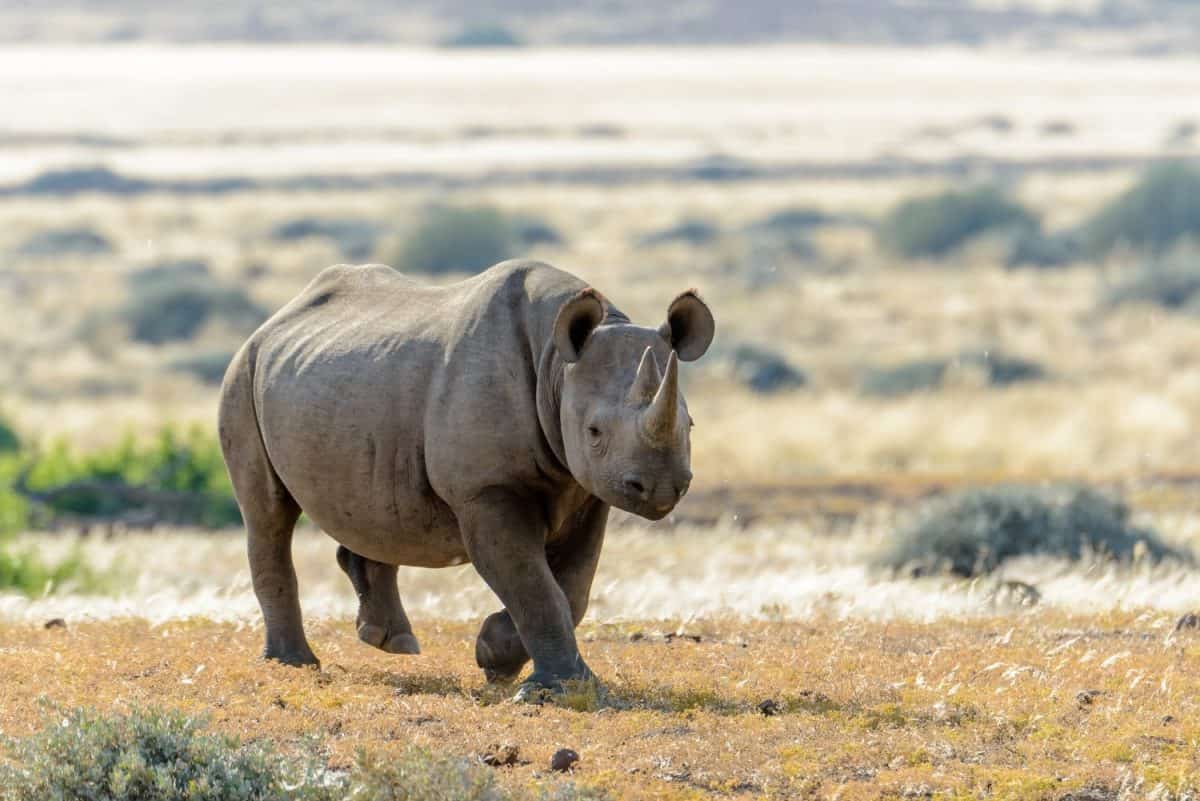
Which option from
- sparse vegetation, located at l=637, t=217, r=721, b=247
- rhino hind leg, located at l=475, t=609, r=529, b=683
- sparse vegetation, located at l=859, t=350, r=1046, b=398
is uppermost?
rhino hind leg, located at l=475, t=609, r=529, b=683

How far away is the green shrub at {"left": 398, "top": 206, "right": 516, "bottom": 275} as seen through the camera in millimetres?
61312

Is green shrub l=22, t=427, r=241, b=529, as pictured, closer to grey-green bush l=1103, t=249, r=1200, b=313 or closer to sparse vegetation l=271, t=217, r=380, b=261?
grey-green bush l=1103, t=249, r=1200, b=313

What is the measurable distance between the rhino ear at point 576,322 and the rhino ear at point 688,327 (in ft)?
0.96

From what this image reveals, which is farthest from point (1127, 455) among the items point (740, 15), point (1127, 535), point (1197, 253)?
point (740, 15)

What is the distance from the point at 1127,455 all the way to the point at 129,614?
57.6 feet

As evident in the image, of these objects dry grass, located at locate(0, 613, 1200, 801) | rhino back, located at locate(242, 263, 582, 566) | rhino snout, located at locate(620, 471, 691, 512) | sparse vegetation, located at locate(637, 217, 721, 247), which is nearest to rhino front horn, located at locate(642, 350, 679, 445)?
rhino snout, located at locate(620, 471, 691, 512)

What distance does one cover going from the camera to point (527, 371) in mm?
9641

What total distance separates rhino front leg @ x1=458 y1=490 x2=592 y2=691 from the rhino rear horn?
0.94 meters

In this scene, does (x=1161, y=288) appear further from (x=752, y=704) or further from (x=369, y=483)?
(x=752, y=704)

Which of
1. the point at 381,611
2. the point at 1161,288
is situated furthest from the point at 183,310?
the point at 381,611

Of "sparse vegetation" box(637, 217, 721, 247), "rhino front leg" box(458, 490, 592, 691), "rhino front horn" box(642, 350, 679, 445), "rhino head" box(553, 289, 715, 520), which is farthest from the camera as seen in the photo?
"sparse vegetation" box(637, 217, 721, 247)

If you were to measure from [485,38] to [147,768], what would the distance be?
159m

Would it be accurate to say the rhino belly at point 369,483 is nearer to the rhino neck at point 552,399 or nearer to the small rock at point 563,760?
the rhino neck at point 552,399

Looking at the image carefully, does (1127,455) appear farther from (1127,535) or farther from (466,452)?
(466,452)
